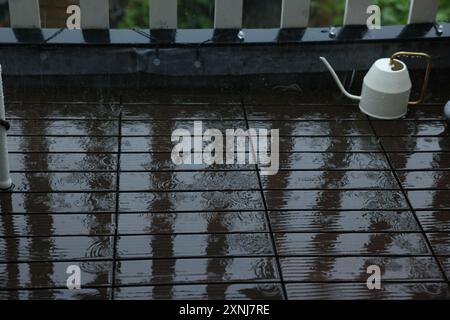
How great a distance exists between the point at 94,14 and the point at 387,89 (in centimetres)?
120

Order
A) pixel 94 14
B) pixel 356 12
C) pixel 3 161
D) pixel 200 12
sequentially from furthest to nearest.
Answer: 1. pixel 200 12
2. pixel 356 12
3. pixel 94 14
4. pixel 3 161

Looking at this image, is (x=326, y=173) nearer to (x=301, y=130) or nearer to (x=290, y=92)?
(x=301, y=130)

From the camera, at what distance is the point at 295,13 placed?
3449 mm

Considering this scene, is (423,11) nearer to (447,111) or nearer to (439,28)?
(439,28)

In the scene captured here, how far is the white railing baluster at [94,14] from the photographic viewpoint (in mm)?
3354

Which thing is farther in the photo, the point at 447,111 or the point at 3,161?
the point at 447,111

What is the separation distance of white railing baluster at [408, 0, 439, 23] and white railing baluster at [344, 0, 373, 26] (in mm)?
195

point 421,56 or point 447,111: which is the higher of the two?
point 421,56

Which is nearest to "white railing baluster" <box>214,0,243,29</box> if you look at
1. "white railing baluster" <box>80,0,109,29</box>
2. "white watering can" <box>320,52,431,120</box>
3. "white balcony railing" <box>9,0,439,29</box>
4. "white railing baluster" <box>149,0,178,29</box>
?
"white balcony railing" <box>9,0,439,29</box>

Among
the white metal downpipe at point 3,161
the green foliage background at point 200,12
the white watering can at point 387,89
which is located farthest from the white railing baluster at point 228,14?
the green foliage background at point 200,12

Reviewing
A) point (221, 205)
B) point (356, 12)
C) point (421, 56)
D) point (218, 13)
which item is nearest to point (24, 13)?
point (218, 13)

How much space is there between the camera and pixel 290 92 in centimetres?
350

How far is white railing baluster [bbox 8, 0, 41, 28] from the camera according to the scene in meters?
3.33

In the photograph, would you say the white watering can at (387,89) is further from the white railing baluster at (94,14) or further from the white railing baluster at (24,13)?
the white railing baluster at (24,13)
